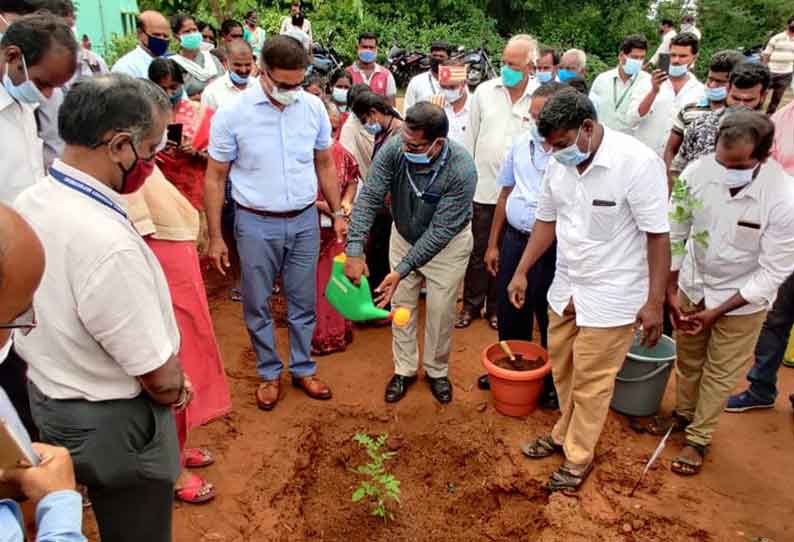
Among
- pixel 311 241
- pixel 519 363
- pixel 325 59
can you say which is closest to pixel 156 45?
pixel 311 241

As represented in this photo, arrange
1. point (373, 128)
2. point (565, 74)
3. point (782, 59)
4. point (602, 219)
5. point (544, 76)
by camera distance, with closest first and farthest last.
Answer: point (602, 219) → point (373, 128) → point (544, 76) → point (565, 74) → point (782, 59)

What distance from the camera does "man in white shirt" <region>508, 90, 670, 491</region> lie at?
2898 millimetres

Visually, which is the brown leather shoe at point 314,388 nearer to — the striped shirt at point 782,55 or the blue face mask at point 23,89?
the blue face mask at point 23,89

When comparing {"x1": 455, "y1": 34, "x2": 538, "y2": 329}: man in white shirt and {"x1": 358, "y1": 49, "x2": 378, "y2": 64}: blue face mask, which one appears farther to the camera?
{"x1": 358, "y1": 49, "x2": 378, "y2": 64}: blue face mask

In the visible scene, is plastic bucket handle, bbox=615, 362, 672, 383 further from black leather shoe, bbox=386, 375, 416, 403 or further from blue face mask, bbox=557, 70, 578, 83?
blue face mask, bbox=557, 70, 578, 83

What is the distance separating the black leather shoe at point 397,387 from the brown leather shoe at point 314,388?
1.32ft

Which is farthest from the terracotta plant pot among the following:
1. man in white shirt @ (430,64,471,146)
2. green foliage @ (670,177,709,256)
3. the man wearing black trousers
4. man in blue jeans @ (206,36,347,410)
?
man in white shirt @ (430,64,471,146)

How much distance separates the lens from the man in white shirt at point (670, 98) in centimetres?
559

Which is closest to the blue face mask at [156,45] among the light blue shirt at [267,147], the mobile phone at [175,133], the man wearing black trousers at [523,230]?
the mobile phone at [175,133]

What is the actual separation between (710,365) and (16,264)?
3398 mm

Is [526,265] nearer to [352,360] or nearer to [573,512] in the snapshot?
[573,512]

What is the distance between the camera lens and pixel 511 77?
189 inches

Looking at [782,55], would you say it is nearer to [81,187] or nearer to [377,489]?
[377,489]

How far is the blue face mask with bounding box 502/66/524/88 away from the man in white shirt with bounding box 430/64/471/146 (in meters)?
0.56
